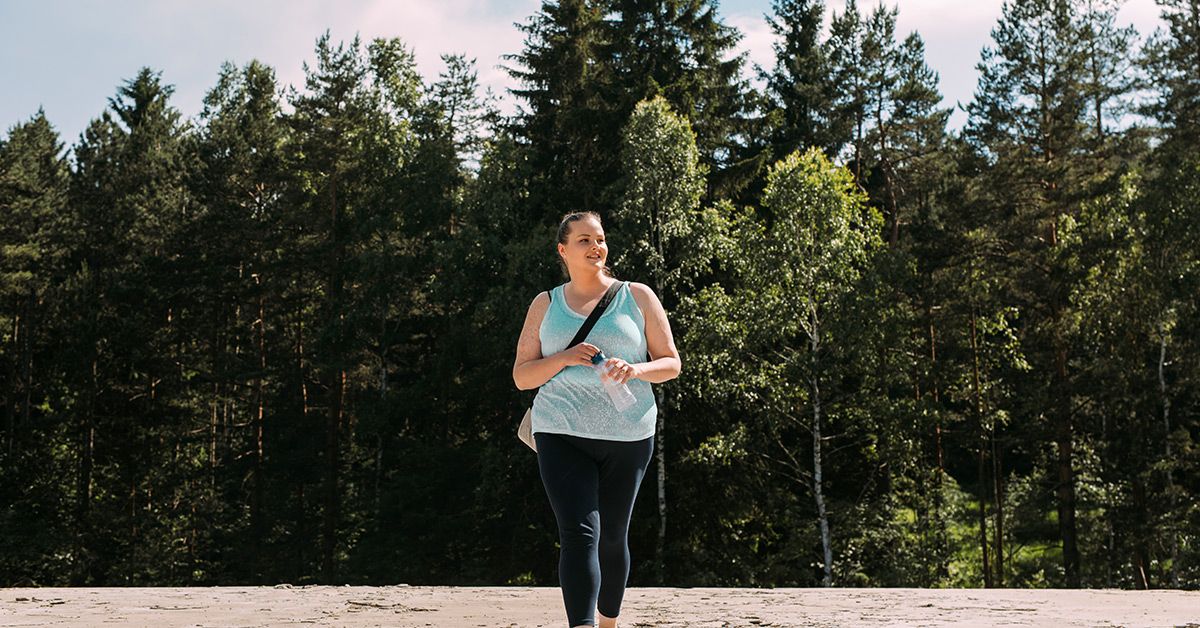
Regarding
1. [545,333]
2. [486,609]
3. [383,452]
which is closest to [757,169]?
[383,452]

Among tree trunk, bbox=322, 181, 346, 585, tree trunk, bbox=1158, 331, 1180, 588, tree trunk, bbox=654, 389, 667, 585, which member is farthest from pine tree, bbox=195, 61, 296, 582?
tree trunk, bbox=1158, 331, 1180, 588

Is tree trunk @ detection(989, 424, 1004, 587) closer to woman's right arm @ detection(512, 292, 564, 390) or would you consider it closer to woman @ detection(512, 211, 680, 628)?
woman @ detection(512, 211, 680, 628)

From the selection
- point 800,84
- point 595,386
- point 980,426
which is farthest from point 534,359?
point 800,84

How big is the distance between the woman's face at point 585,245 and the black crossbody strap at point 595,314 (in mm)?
119

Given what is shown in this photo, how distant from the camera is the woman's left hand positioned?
466 centimetres

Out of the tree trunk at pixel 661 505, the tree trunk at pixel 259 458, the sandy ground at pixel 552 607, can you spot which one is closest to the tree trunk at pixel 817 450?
the tree trunk at pixel 661 505

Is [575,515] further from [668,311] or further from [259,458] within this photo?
[259,458]

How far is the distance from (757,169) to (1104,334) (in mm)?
9625

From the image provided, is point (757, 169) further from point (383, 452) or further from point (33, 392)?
point (33, 392)

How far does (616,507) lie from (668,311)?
74.8 ft

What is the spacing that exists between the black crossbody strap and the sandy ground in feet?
8.03

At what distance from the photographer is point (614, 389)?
15.6 ft

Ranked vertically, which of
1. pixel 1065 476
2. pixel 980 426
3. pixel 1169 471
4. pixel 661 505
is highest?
pixel 980 426

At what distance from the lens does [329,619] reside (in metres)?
6.96
